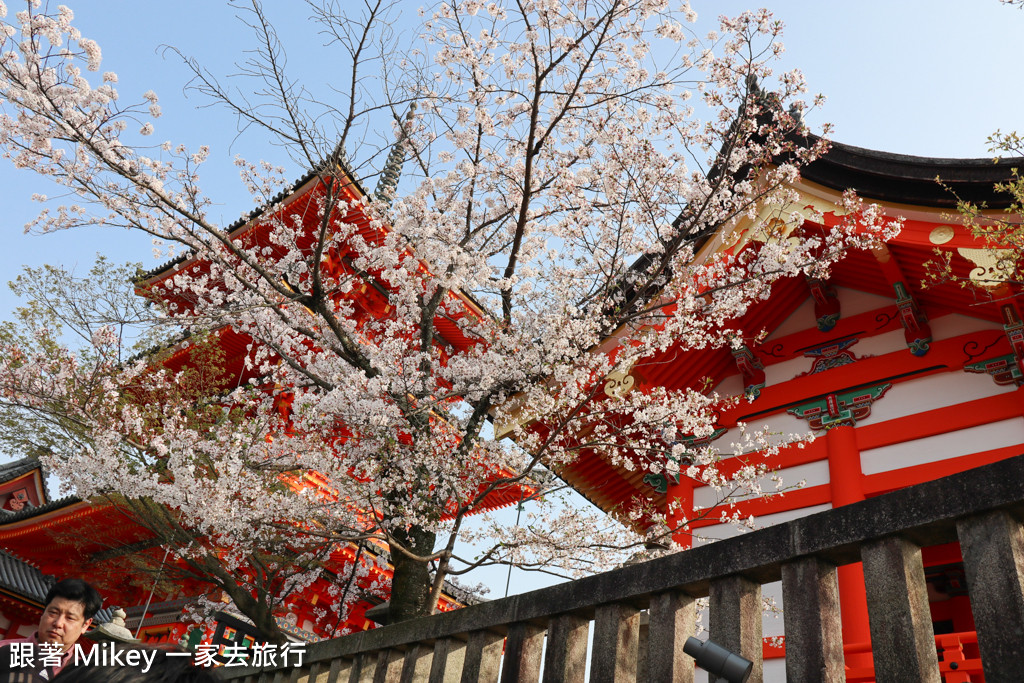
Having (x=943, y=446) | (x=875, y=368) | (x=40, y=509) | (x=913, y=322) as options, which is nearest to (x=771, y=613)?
(x=943, y=446)

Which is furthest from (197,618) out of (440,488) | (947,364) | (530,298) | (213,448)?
(947,364)

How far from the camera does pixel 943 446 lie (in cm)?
724

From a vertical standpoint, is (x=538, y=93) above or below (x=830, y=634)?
above

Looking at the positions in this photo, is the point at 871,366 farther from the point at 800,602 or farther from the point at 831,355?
the point at 800,602

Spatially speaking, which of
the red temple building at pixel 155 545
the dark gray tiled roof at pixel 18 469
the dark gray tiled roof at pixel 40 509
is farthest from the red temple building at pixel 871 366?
the dark gray tiled roof at pixel 18 469

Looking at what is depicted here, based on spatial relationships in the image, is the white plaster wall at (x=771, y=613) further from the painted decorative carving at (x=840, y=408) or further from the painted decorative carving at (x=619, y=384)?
the painted decorative carving at (x=619, y=384)

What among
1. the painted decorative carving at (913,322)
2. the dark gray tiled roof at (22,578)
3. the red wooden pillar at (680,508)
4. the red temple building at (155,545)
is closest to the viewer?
the painted decorative carving at (913,322)

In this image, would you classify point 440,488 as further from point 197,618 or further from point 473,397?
point 197,618

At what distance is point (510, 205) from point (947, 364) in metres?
5.17

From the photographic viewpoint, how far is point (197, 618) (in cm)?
1295

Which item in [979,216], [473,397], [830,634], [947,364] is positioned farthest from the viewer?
[473,397]

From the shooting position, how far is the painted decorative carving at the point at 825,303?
28.2 ft

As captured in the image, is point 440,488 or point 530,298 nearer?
point 440,488

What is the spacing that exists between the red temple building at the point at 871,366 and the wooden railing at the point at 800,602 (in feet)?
12.3
